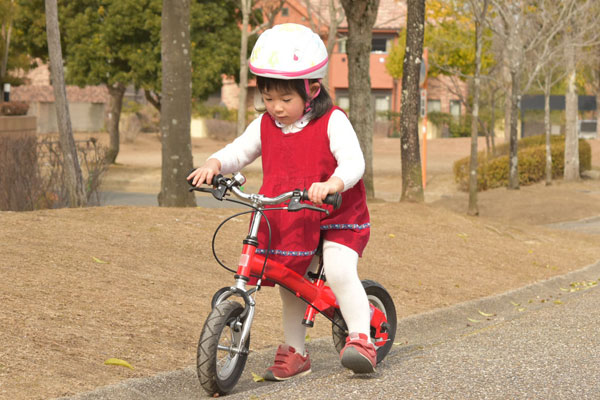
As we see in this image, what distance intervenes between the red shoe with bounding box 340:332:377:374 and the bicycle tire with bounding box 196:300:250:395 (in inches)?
21.1

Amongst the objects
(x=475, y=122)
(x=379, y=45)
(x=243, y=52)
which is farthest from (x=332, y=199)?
(x=379, y=45)

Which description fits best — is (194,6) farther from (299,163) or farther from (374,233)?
(299,163)

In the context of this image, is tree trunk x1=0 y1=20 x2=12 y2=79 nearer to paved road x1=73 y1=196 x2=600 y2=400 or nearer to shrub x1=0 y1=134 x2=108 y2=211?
shrub x1=0 y1=134 x2=108 y2=211

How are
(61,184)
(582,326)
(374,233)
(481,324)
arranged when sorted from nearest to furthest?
(582,326) < (481,324) < (374,233) < (61,184)

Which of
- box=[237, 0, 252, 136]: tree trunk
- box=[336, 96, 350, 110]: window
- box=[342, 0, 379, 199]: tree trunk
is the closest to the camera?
box=[342, 0, 379, 199]: tree trunk

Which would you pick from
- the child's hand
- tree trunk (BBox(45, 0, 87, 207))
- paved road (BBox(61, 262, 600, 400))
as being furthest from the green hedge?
the child's hand

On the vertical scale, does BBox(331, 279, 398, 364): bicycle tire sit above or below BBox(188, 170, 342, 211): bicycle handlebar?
below

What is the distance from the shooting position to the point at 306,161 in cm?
494

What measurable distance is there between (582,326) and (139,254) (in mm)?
3660

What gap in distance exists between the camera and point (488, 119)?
1902 inches

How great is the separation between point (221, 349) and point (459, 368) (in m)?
1.50

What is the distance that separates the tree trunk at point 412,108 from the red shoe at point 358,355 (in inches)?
374

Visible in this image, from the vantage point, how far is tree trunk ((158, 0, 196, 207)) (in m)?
12.6

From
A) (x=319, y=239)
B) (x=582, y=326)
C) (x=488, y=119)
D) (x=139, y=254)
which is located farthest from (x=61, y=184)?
(x=488, y=119)
